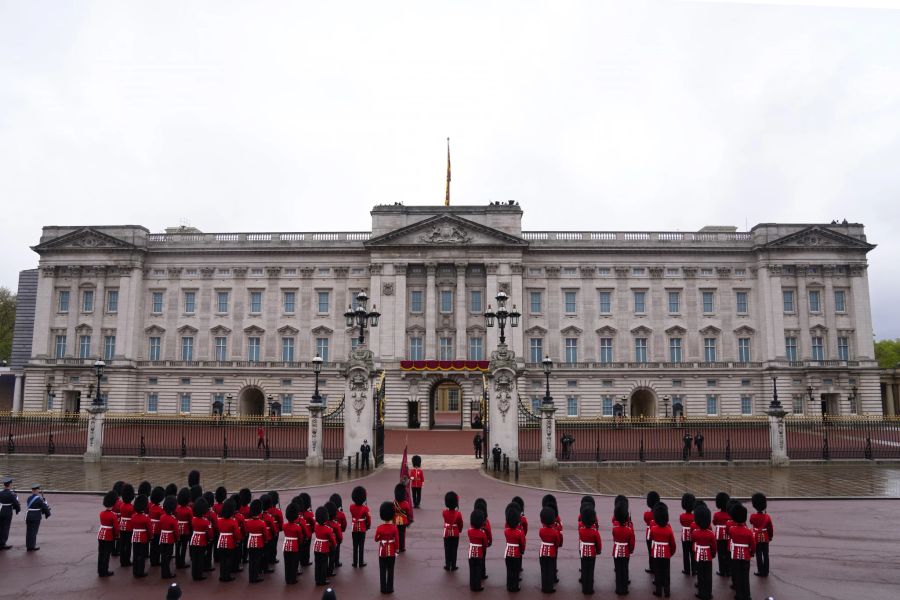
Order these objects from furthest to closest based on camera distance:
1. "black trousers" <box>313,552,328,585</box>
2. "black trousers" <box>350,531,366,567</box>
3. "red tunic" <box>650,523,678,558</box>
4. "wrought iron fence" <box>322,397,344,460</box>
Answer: "wrought iron fence" <box>322,397,344,460</box> → "black trousers" <box>350,531,366,567</box> → "black trousers" <box>313,552,328,585</box> → "red tunic" <box>650,523,678,558</box>

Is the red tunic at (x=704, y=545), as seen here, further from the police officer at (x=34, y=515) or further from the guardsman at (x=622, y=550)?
the police officer at (x=34, y=515)

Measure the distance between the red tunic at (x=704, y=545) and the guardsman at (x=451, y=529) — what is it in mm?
4153

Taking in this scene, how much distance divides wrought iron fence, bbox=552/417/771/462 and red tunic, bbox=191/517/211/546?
18.0 m

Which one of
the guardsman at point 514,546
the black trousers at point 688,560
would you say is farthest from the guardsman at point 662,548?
the guardsman at point 514,546

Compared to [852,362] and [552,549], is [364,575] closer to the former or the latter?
[552,549]

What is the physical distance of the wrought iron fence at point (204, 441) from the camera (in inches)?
1122

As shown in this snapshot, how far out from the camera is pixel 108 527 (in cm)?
1129

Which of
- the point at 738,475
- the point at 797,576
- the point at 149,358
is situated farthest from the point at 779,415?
the point at 149,358

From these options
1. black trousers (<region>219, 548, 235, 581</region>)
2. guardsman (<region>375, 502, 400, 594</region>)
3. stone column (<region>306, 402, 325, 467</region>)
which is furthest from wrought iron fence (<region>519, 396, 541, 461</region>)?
black trousers (<region>219, 548, 235, 581</region>)

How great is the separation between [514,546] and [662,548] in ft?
8.12

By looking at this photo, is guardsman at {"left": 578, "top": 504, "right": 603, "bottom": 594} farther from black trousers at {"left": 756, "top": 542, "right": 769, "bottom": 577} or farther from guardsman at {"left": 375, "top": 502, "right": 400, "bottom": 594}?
black trousers at {"left": 756, "top": 542, "right": 769, "bottom": 577}

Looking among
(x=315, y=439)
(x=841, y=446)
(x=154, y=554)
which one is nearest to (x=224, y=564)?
(x=154, y=554)

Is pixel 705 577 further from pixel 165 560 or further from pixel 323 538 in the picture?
pixel 165 560

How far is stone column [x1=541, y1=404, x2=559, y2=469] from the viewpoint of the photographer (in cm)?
2548
